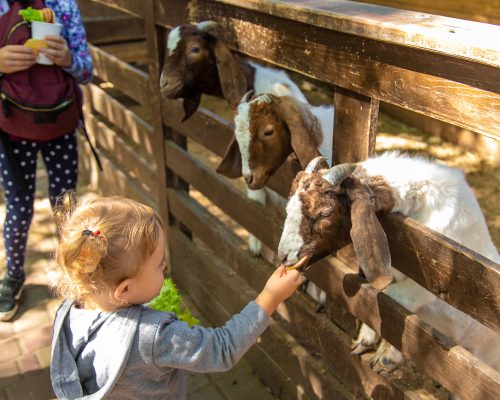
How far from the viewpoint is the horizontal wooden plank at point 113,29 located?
20.9ft

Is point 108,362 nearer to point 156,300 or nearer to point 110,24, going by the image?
point 156,300

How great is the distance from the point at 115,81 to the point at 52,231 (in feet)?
4.80

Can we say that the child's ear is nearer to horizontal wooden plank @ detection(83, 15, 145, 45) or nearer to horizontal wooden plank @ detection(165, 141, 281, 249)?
horizontal wooden plank @ detection(165, 141, 281, 249)

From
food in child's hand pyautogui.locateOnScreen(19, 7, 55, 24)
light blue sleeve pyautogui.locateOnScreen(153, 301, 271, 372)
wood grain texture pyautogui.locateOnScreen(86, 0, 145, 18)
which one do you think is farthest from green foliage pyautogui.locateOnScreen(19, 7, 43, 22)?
light blue sleeve pyautogui.locateOnScreen(153, 301, 271, 372)

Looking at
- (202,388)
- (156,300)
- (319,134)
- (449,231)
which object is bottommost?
(202,388)

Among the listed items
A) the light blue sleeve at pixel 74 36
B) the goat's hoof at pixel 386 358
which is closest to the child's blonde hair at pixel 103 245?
the goat's hoof at pixel 386 358

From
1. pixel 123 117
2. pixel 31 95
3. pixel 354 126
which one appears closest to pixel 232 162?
pixel 354 126

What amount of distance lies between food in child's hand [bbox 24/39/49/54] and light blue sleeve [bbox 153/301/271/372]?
1.96 meters

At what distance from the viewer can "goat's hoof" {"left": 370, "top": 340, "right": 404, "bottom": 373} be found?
2535 mm

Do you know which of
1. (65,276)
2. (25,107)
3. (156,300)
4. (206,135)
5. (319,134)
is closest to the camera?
(65,276)

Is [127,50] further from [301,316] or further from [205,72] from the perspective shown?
[301,316]

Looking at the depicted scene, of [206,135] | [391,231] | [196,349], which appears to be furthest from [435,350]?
[206,135]

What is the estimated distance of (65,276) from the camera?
182cm

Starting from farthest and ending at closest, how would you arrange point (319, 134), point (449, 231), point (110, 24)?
point (110, 24), point (319, 134), point (449, 231)
